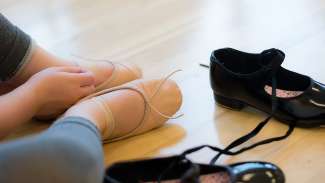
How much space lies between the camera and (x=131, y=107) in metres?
0.94

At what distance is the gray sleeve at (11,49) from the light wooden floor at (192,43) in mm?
126

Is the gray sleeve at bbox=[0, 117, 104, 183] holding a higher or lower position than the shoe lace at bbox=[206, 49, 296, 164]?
higher

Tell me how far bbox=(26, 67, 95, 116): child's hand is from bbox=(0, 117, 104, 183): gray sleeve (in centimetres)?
23

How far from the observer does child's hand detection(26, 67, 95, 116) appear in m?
0.92

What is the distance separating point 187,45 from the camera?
1302 millimetres

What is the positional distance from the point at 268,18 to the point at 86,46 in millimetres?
485

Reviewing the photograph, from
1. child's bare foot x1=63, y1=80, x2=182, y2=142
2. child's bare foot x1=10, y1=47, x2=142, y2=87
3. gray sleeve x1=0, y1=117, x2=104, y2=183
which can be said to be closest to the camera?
gray sleeve x1=0, y1=117, x2=104, y2=183

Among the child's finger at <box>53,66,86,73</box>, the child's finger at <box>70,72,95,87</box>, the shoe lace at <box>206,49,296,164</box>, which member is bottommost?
the shoe lace at <box>206,49,296,164</box>

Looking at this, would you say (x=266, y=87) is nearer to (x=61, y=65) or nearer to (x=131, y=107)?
(x=131, y=107)

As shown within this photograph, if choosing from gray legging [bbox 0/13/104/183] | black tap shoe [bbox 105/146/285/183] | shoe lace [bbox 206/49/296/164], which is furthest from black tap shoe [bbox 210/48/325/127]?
gray legging [bbox 0/13/104/183]

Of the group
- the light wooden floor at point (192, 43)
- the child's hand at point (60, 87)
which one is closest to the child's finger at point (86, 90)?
the child's hand at point (60, 87)

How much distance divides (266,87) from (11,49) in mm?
485

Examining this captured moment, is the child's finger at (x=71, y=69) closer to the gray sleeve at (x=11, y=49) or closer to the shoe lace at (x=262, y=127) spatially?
the gray sleeve at (x=11, y=49)

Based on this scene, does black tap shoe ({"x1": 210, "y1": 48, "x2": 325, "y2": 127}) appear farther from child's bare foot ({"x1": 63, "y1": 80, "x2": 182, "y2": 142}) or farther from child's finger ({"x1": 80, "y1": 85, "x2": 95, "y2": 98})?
child's finger ({"x1": 80, "y1": 85, "x2": 95, "y2": 98})
